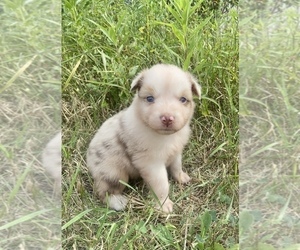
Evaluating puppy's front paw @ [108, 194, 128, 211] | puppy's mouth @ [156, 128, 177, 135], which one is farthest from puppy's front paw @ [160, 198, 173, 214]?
puppy's mouth @ [156, 128, 177, 135]

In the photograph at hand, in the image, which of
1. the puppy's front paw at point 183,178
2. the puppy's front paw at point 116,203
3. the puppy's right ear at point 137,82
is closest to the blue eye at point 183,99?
the puppy's right ear at point 137,82

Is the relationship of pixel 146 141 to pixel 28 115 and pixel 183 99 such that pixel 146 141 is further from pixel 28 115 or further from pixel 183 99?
pixel 28 115

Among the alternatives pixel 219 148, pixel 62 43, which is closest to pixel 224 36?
pixel 219 148

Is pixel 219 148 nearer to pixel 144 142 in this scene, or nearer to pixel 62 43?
pixel 144 142

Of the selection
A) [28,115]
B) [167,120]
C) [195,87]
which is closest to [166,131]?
[167,120]

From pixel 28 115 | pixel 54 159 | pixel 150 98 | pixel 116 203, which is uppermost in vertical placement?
pixel 150 98

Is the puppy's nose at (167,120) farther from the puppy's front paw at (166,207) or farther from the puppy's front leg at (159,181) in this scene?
the puppy's front paw at (166,207)
